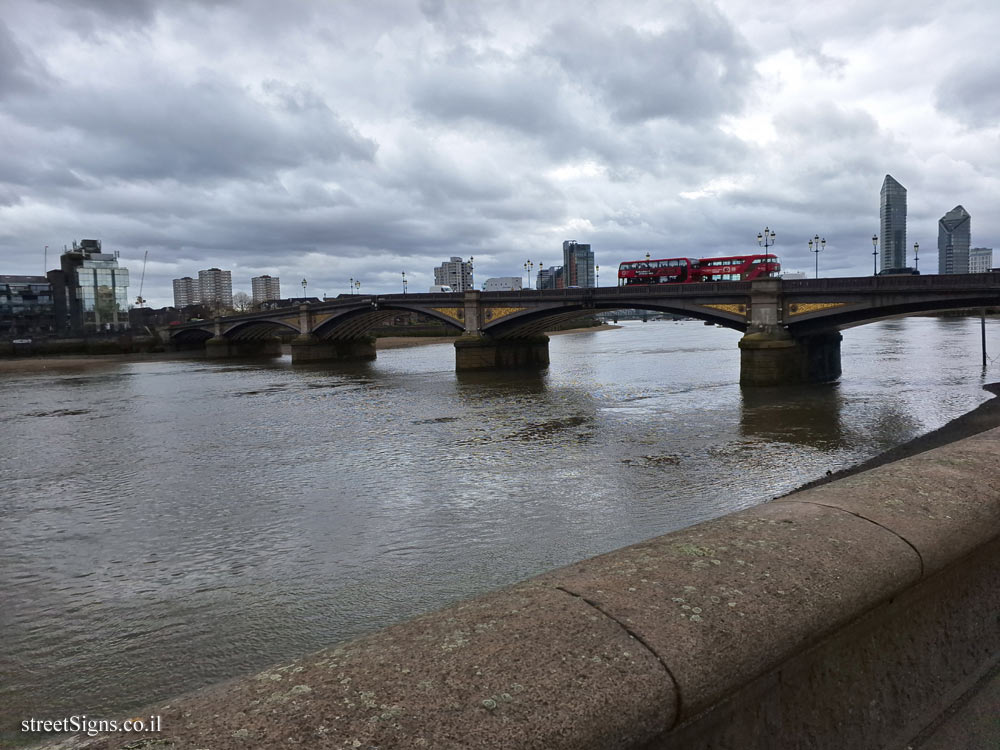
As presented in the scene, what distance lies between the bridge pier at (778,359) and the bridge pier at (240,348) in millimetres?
66666

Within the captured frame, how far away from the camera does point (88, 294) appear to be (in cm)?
12294

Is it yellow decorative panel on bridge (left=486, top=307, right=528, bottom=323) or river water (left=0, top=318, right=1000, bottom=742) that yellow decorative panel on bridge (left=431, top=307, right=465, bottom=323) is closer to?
yellow decorative panel on bridge (left=486, top=307, right=528, bottom=323)

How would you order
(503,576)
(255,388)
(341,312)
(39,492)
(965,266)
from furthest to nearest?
(965,266)
(341,312)
(255,388)
(39,492)
(503,576)

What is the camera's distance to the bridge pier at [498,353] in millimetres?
47281

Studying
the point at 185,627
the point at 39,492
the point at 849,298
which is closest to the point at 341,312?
the point at 849,298

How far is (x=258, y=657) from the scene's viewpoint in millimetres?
6719

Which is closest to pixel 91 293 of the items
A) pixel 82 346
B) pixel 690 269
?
pixel 82 346

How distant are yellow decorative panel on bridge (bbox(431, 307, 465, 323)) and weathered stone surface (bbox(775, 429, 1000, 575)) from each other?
46.8m

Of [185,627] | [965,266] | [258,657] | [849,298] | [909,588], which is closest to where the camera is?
[909,588]

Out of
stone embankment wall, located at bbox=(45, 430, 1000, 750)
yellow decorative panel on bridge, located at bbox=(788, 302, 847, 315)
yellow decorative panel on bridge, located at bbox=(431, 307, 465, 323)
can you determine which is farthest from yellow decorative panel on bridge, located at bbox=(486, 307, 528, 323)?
stone embankment wall, located at bbox=(45, 430, 1000, 750)

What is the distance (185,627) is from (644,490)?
29.5 feet

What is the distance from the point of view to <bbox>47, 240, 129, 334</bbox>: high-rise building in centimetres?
12175

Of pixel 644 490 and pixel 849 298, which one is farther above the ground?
pixel 849 298

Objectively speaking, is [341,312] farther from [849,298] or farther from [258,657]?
[258,657]
